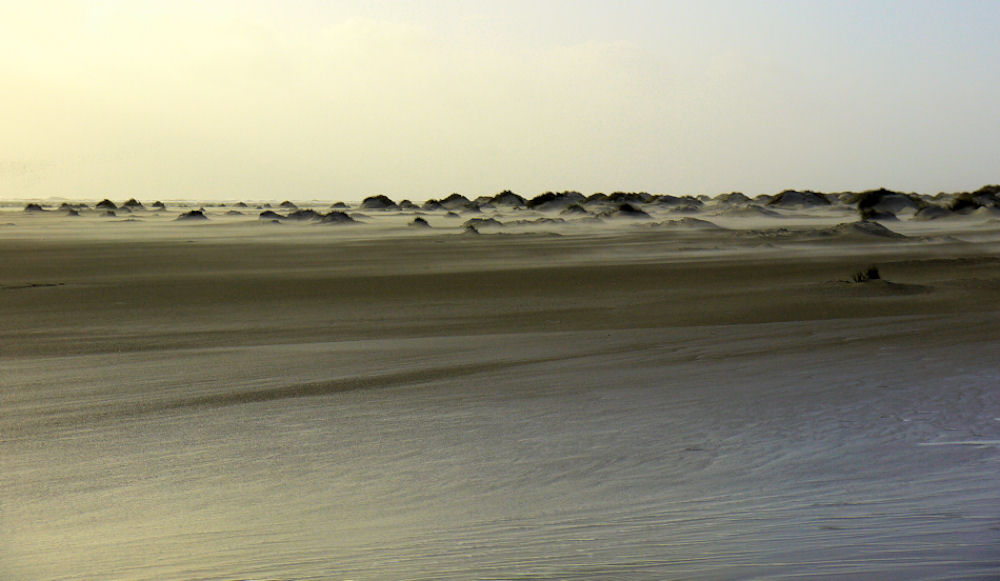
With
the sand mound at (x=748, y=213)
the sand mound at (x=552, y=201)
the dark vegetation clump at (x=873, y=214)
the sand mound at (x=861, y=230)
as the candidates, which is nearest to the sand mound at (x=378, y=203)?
the sand mound at (x=552, y=201)

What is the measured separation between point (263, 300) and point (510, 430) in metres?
7.00

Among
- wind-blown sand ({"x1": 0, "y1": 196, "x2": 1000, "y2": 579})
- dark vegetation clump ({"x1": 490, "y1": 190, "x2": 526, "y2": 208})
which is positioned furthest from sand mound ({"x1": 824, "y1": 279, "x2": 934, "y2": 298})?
dark vegetation clump ({"x1": 490, "y1": 190, "x2": 526, "y2": 208})

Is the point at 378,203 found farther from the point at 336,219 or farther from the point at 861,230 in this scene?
the point at 861,230

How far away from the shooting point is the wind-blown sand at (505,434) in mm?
3457

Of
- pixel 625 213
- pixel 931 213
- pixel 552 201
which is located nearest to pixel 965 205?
pixel 931 213

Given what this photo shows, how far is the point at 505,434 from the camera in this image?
5.20 meters

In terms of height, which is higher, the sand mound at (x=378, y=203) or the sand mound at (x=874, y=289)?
the sand mound at (x=378, y=203)

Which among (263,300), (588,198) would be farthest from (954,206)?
(263,300)

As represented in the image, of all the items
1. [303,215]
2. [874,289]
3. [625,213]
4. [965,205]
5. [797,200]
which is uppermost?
[797,200]

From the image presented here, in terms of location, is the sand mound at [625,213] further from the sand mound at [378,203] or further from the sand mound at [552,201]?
the sand mound at [378,203]

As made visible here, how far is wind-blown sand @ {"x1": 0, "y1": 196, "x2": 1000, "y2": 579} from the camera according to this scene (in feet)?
11.3

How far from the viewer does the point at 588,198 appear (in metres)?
62.9

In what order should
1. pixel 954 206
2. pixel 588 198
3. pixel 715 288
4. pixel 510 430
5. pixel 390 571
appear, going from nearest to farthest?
pixel 390 571 → pixel 510 430 → pixel 715 288 → pixel 954 206 → pixel 588 198

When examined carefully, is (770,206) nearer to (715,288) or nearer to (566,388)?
(715,288)
